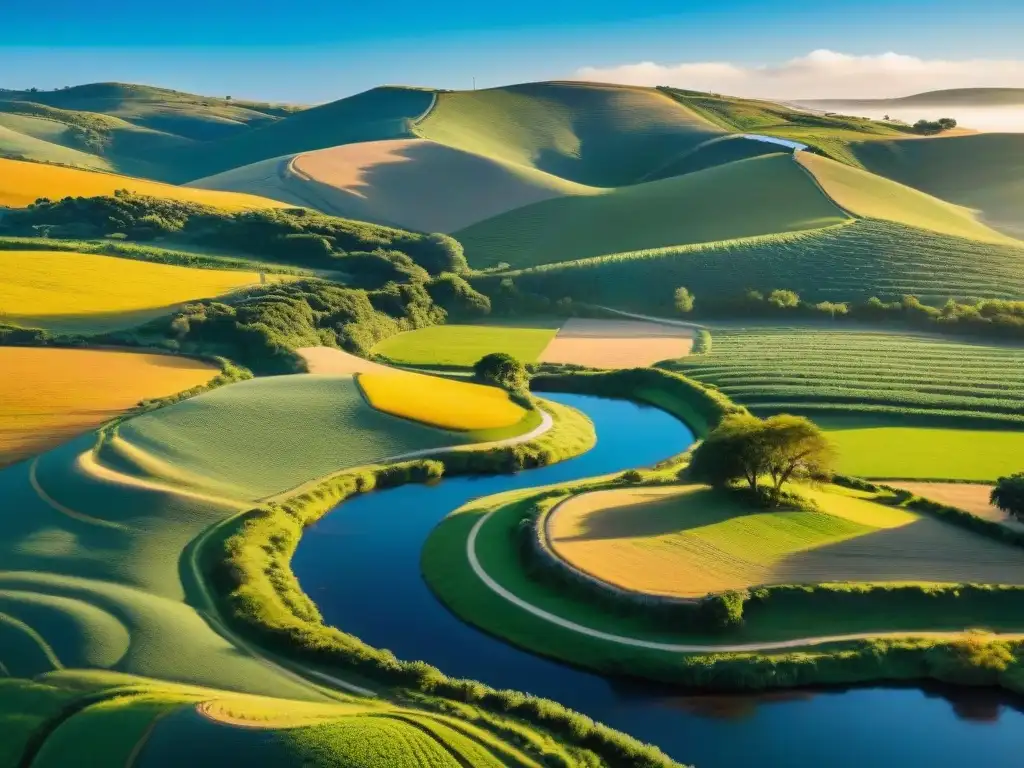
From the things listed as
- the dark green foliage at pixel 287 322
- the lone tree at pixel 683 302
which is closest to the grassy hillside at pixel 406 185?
the lone tree at pixel 683 302

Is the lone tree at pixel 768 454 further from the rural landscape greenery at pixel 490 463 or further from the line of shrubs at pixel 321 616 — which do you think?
the line of shrubs at pixel 321 616

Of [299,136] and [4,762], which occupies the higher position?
[299,136]

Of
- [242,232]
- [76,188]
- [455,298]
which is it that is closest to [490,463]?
[455,298]

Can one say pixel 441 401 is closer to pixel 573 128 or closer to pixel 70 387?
pixel 70 387

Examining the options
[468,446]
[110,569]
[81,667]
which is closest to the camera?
[81,667]

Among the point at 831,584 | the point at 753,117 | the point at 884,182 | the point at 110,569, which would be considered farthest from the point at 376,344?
the point at 753,117

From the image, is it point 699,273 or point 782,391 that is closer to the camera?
point 782,391

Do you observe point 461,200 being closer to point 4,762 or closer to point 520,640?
point 520,640
